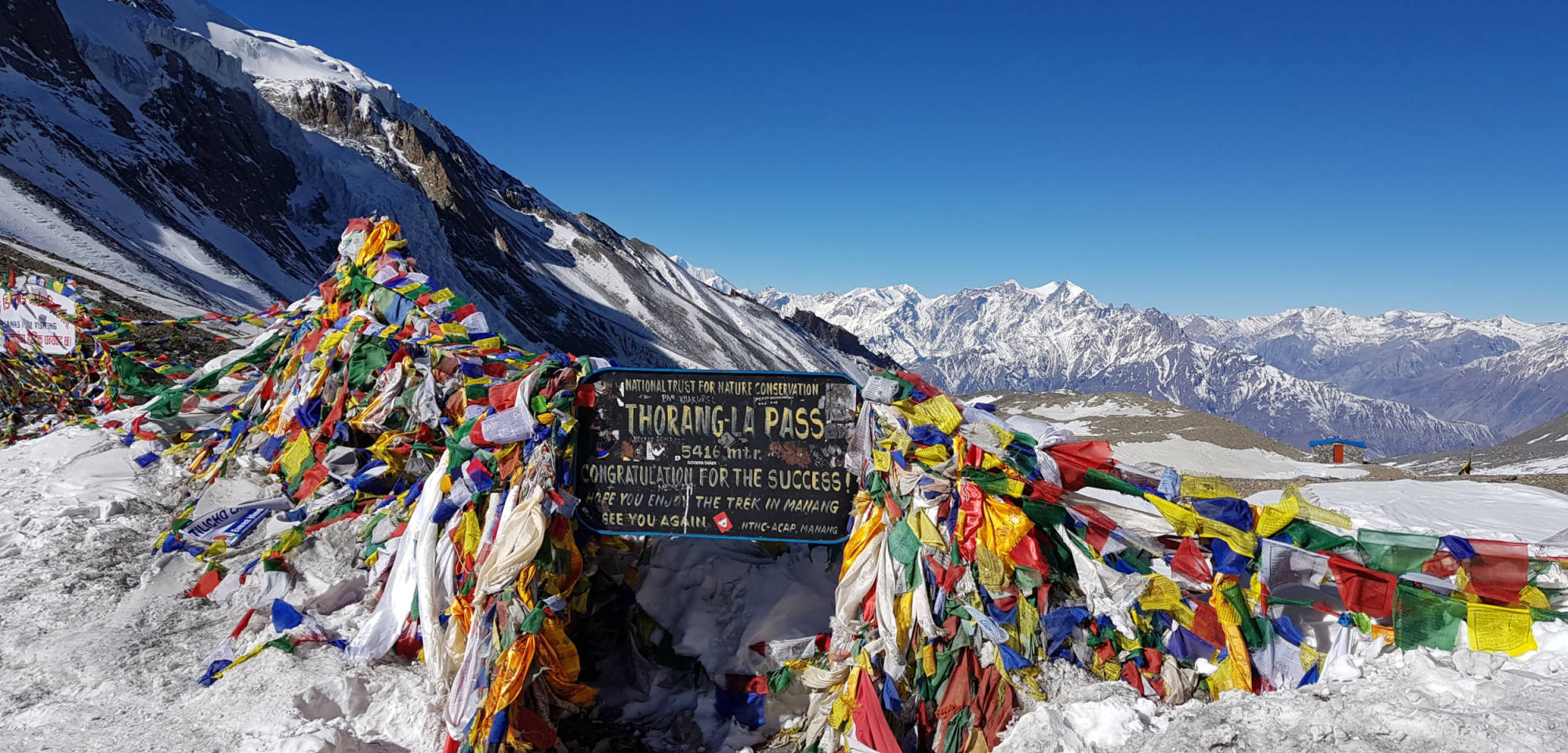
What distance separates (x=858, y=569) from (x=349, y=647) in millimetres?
3491

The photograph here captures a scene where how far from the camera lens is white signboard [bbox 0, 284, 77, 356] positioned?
12.1 m

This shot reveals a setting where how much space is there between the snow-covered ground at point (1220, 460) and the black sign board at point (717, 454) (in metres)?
27.6

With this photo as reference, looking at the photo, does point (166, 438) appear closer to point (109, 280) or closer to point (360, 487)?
point (360, 487)

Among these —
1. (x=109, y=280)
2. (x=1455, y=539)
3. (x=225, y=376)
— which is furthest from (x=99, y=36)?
(x=1455, y=539)

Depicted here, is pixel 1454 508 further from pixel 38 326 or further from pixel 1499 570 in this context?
pixel 38 326

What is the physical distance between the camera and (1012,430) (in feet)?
16.6

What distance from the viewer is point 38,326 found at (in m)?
12.3

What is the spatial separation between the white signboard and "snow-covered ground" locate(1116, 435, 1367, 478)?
30.4 metres

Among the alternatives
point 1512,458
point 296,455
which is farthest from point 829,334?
point 296,455

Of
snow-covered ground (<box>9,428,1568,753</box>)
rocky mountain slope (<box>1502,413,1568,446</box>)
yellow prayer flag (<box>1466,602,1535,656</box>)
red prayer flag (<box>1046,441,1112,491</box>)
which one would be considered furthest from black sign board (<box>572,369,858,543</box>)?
rocky mountain slope (<box>1502,413,1568,446</box>)

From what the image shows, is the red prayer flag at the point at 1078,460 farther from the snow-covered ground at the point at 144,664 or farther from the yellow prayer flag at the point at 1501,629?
the snow-covered ground at the point at 144,664

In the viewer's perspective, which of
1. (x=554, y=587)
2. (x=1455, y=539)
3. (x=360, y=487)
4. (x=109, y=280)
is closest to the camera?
(x=1455, y=539)

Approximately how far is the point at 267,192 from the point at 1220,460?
80200mm

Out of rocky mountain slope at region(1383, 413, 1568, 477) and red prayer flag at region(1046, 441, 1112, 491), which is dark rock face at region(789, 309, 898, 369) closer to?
rocky mountain slope at region(1383, 413, 1568, 477)
